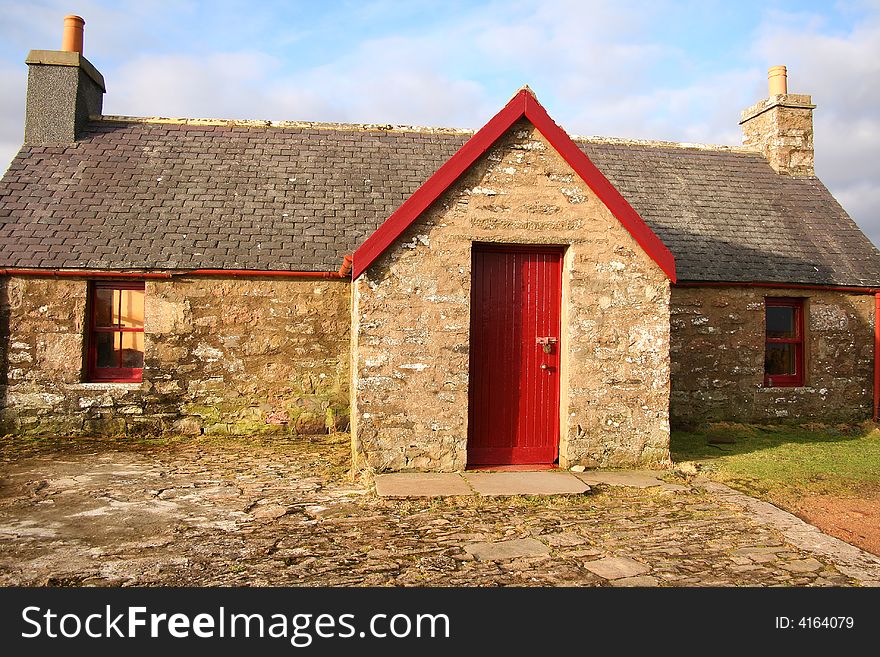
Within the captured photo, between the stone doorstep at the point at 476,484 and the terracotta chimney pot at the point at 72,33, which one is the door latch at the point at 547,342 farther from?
the terracotta chimney pot at the point at 72,33

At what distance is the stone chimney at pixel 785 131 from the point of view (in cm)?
1424

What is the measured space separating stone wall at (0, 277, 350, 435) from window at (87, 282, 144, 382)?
0.32 meters

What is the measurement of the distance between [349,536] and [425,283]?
3.14 metres

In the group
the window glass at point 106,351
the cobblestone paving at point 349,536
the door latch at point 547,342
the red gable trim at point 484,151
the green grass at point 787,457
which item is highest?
the red gable trim at point 484,151

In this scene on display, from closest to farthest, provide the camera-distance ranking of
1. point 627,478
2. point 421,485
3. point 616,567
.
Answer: point 616,567 → point 421,485 → point 627,478

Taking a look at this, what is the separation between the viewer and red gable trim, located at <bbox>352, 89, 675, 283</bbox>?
7359mm

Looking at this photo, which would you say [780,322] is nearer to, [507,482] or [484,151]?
[484,151]

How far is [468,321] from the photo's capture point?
7.57 metres

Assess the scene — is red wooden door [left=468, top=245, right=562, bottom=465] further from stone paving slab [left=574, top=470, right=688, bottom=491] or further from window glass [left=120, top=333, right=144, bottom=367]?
window glass [left=120, top=333, right=144, bottom=367]

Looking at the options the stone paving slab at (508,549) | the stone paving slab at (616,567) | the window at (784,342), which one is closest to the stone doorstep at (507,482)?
the stone paving slab at (508,549)

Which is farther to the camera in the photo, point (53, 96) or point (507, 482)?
point (53, 96)

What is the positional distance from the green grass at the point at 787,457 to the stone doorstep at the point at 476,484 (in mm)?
1929

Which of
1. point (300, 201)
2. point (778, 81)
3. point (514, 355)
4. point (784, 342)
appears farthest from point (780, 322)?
point (300, 201)

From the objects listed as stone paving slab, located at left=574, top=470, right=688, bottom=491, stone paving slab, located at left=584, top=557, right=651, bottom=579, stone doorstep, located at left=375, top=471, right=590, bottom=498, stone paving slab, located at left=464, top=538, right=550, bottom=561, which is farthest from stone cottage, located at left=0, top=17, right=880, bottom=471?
stone paving slab, located at left=584, top=557, right=651, bottom=579
